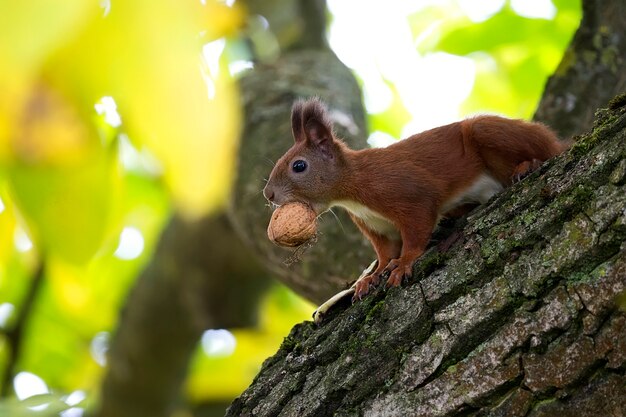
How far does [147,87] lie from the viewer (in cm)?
66

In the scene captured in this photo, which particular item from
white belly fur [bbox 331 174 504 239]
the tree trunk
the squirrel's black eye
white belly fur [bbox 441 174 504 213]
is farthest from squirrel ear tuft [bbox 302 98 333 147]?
the tree trunk

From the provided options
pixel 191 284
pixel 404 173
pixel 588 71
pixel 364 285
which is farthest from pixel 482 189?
pixel 191 284

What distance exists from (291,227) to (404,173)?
0.51 metres

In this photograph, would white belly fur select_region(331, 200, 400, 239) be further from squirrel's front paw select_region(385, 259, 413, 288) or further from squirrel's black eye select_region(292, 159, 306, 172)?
squirrel's front paw select_region(385, 259, 413, 288)

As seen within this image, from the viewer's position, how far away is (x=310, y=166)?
11.0ft

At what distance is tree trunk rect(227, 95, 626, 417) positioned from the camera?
1663mm

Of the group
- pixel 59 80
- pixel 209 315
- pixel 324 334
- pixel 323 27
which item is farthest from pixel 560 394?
pixel 323 27

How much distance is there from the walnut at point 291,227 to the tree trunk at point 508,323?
24.1 inches

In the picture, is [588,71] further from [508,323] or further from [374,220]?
[508,323]

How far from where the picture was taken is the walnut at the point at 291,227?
2.83 meters

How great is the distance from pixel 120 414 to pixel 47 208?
15.4 ft

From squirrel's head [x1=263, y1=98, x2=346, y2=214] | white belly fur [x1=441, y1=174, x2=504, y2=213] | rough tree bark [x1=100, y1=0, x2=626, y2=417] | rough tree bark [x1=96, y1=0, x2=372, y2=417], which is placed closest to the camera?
white belly fur [x1=441, y1=174, x2=504, y2=213]

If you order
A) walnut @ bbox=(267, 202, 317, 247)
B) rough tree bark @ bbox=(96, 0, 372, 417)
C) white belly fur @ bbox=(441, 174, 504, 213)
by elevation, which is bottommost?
white belly fur @ bbox=(441, 174, 504, 213)

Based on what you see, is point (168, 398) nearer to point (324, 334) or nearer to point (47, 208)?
point (324, 334)
